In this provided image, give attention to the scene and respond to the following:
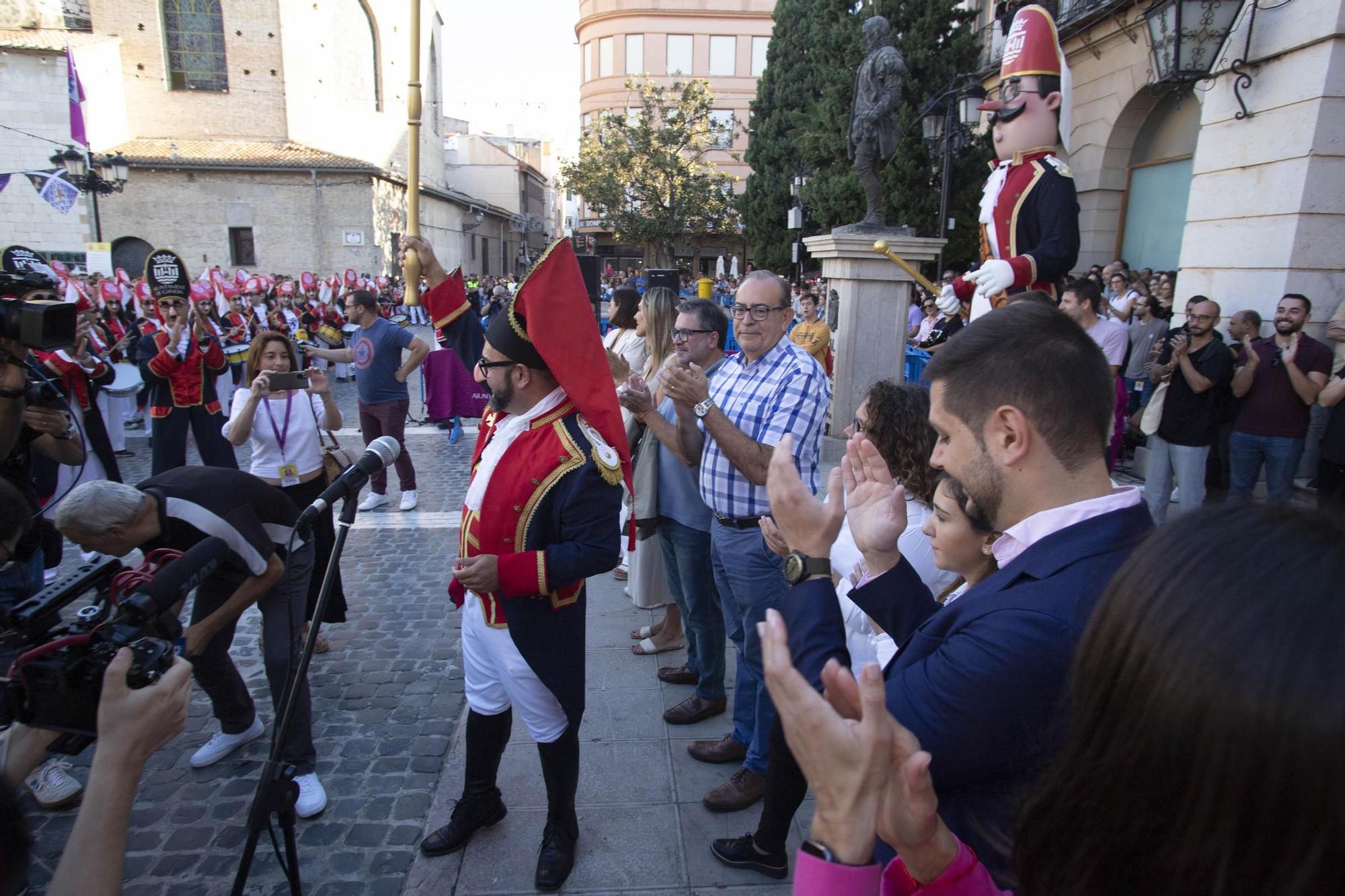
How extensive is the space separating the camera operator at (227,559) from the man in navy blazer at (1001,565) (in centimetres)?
192

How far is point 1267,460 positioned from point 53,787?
7676mm

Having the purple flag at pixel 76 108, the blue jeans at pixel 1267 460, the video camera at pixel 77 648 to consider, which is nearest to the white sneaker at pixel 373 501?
the video camera at pixel 77 648

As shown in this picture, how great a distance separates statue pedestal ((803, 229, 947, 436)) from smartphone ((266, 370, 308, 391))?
5190 mm

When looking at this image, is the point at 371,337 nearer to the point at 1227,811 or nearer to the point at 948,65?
the point at 1227,811

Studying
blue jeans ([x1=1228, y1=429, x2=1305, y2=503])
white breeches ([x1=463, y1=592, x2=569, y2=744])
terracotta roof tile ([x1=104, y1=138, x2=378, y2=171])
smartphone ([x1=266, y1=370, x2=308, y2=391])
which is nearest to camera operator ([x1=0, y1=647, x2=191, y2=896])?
white breeches ([x1=463, y1=592, x2=569, y2=744])

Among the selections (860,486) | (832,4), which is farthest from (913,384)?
(832,4)

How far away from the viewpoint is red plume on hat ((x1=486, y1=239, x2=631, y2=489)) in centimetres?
260

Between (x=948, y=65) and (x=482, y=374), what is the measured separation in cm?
1660

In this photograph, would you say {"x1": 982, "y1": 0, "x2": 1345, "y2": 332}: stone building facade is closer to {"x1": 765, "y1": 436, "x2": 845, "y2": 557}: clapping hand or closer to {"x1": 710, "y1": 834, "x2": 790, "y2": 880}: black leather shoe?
{"x1": 710, "y1": 834, "x2": 790, "y2": 880}: black leather shoe

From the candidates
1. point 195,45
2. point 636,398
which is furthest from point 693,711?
point 195,45

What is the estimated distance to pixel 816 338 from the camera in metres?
8.73

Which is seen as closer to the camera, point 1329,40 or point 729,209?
point 1329,40

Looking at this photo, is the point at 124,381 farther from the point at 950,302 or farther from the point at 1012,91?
the point at 1012,91

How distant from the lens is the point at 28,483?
153 inches
